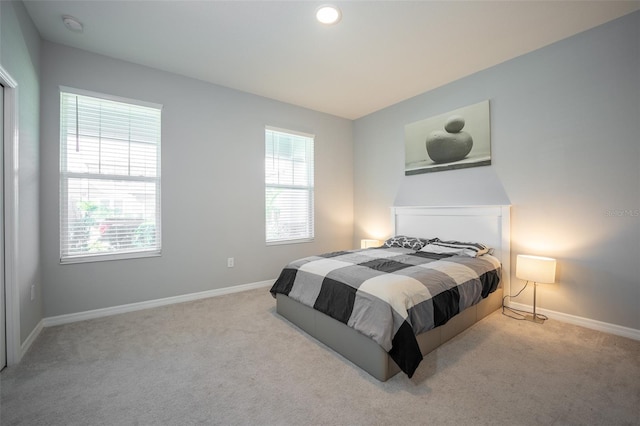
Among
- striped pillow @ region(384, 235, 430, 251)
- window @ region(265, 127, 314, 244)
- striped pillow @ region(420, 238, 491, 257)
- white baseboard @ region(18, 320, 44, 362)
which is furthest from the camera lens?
window @ region(265, 127, 314, 244)

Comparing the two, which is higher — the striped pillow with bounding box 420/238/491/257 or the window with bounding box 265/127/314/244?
the window with bounding box 265/127/314/244

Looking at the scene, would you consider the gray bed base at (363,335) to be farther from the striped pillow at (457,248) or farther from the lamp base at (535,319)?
the striped pillow at (457,248)

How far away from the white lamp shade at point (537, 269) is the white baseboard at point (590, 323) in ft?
1.44

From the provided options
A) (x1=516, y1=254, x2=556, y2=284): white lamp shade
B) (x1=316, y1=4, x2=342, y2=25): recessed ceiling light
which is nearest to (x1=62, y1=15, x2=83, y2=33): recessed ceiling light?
(x1=316, y1=4, x2=342, y2=25): recessed ceiling light

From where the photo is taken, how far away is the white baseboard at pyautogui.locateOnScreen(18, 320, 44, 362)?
83.0 inches

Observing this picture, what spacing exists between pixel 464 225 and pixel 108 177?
4150mm

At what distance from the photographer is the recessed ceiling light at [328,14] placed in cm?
223

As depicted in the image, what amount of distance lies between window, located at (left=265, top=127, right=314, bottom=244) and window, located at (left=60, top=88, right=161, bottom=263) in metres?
1.46

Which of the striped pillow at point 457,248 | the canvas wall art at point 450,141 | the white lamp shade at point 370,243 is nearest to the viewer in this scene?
the striped pillow at point 457,248

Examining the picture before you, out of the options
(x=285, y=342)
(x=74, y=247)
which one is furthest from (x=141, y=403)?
(x=74, y=247)

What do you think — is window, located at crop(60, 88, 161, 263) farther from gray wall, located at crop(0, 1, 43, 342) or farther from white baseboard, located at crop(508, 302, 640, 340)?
white baseboard, located at crop(508, 302, 640, 340)

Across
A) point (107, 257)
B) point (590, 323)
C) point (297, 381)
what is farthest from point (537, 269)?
point (107, 257)

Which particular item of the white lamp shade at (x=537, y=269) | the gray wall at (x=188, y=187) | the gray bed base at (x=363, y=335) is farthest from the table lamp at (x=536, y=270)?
the gray wall at (x=188, y=187)

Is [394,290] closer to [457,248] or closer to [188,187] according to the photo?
[457,248]
